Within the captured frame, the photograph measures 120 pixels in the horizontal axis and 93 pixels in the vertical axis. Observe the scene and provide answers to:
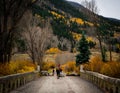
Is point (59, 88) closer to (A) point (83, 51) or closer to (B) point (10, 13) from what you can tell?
(B) point (10, 13)

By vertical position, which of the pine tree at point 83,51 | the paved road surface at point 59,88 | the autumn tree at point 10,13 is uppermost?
the autumn tree at point 10,13

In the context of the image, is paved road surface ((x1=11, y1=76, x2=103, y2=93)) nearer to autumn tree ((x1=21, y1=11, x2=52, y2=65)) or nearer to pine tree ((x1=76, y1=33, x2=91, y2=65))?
autumn tree ((x1=21, y1=11, x2=52, y2=65))

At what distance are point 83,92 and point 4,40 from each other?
8.69 meters

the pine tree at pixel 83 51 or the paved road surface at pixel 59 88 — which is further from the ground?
the pine tree at pixel 83 51

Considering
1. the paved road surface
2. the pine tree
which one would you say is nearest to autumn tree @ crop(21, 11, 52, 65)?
the pine tree

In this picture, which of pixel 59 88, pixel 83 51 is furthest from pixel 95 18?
pixel 59 88

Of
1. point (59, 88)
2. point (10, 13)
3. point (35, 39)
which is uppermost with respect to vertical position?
point (10, 13)

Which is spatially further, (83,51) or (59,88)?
(83,51)

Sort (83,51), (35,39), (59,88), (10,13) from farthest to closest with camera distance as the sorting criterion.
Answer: (83,51)
(35,39)
(10,13)
(59,88)

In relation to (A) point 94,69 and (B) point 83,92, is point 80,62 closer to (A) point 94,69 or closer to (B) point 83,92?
(A) point 94,69

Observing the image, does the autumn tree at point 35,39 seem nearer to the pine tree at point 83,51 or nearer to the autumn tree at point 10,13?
the pine tree at point 83,51

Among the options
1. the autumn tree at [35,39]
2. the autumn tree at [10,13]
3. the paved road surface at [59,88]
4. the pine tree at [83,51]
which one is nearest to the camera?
the paved road surface at [59,88]

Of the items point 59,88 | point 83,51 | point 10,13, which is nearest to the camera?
point 59,88

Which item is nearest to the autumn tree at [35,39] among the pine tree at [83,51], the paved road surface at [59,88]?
the pine tree at [83,51]
